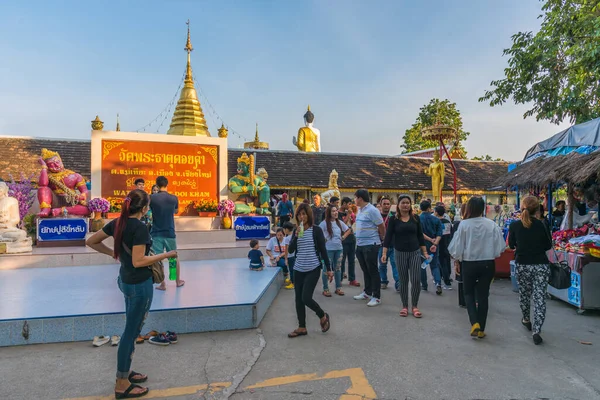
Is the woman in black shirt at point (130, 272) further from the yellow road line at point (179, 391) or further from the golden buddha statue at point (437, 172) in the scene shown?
the golden buddha statue at point (437, 172)

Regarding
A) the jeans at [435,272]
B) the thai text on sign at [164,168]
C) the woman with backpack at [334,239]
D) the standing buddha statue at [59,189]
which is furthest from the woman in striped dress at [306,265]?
the standing buddha statue at [59,189]

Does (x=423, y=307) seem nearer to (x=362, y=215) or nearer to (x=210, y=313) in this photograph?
(x=362, y=215)

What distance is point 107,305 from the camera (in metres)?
4.87

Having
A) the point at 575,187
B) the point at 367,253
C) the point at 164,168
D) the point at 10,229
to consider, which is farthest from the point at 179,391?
the point at 575,187

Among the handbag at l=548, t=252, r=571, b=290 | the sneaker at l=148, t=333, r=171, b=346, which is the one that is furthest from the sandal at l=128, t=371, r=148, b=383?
the handbag at l=548, t=252, r=571, b=290

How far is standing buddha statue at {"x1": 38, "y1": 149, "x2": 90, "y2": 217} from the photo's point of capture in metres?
9.52

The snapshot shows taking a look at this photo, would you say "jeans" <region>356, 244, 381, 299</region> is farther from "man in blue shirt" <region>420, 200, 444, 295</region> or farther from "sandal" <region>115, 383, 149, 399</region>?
"sandal" <region>115, 383, 149, 399</region>

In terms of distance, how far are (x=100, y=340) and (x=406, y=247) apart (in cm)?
387

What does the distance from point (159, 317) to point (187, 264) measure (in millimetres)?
3714

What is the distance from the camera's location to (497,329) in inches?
190

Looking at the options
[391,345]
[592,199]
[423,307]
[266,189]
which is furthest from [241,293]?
[592,199]

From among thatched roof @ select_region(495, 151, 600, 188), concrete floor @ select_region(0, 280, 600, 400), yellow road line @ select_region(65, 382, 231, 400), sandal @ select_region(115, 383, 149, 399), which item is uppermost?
thatched roof @ select_region(495, 151, 600, 188)

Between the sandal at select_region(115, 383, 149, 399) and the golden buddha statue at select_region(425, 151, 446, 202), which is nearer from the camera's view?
the sandal at select_region(115, 383, 149, 399)

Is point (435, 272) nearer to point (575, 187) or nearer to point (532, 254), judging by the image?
point (532, 254)
